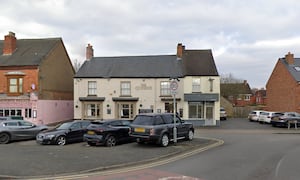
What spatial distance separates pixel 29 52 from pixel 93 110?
9534 millimetres

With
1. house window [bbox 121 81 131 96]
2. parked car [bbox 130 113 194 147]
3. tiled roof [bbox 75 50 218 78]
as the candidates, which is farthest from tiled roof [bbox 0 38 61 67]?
parked car [bbox 130 113 194 147]

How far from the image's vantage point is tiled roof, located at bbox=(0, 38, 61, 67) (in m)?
33.5

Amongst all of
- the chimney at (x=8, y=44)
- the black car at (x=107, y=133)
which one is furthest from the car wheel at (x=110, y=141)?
the chimney at (x=8, y=44)

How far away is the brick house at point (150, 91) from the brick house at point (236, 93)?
98.1 ft

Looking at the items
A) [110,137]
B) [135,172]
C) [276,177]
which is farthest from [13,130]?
Result: [276,177]

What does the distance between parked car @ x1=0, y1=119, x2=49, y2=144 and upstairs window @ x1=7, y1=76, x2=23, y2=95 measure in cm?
1403

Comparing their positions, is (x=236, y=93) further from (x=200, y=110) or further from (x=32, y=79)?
(x=32, y=79)

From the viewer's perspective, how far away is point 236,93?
6675 cm

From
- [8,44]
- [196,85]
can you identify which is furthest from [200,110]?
[8,44]

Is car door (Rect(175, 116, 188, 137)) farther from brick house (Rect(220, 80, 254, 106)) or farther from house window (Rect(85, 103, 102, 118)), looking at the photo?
brick house (Rect(220, 80, 254, 106))

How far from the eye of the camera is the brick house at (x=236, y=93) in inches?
2562

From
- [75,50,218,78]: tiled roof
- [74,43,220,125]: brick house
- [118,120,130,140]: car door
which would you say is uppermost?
[75,50,218,78]: tiled roof

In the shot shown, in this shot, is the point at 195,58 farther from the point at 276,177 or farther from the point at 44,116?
the point at 276,177

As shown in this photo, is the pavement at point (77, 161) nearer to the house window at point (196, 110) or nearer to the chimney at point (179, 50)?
the house window at point (196, 110)
